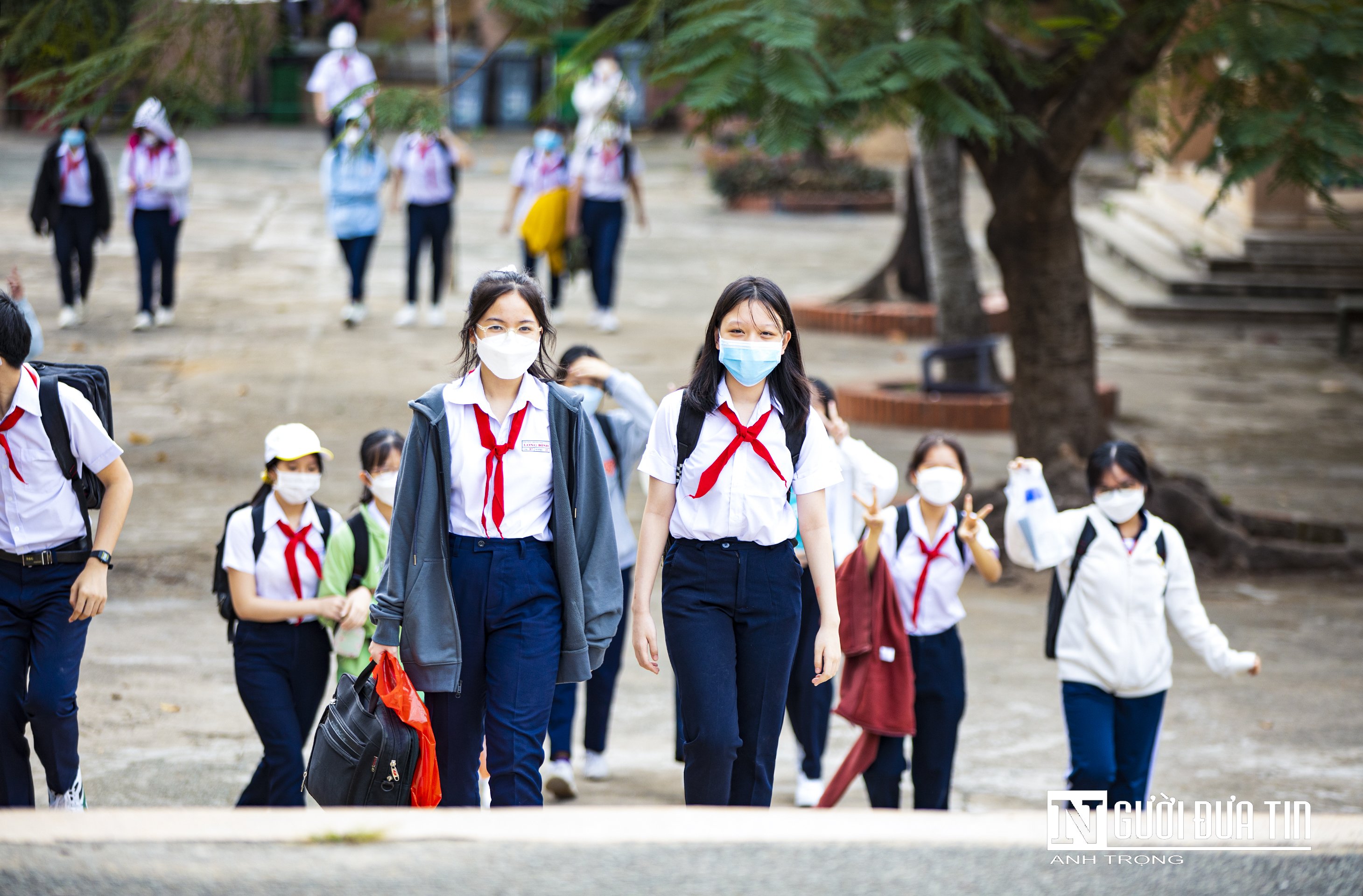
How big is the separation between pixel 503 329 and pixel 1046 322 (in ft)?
18.7

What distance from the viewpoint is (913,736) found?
204 inches

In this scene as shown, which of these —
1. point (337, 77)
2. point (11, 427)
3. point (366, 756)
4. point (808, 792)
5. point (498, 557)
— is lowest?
point (808, 792)

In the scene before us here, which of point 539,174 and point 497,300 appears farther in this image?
point 539,174

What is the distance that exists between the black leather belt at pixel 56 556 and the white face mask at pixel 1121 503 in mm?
3176

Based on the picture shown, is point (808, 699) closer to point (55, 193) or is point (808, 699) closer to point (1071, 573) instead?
point (1071, 573)

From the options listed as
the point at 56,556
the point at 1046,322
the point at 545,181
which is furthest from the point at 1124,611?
the point at 545,181

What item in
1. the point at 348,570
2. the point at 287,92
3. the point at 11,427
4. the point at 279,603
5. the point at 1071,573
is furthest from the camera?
the point at 287,92

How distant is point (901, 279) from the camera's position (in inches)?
616

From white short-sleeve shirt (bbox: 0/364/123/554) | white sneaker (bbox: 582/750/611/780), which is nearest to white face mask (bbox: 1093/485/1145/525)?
white sneaker (bbox: 582/750/611/780)

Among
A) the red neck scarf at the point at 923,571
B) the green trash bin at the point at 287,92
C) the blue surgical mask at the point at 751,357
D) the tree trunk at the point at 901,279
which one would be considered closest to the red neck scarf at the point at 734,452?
the blue surgical mask at the point at 751,357

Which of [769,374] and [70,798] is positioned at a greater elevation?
[769,374]

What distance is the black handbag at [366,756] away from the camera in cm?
392

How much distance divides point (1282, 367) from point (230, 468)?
987 centimetres

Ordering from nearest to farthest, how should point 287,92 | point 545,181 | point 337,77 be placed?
point 337,77 → point 545,181 → point 287,92
